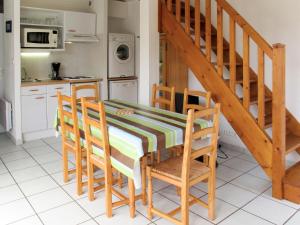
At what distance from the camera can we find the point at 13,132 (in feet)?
15.3

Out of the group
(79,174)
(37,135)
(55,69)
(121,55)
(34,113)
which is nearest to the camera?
(79,174)

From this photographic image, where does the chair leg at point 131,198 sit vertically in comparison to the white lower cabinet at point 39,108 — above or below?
below

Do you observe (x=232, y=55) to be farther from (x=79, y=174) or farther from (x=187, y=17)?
(x=79, y=174)

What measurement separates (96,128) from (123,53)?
137 inches

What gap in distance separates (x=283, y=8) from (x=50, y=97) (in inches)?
144

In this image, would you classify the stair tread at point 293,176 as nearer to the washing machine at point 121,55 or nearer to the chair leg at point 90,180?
the chair leg at point 90,180

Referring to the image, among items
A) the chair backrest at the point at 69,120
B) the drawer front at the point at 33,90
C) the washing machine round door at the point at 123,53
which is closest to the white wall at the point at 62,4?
the washing machine round door at the point at 123,53

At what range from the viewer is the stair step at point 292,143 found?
10.1 feet

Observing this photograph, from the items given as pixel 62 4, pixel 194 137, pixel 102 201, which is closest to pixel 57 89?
pixel 62 4

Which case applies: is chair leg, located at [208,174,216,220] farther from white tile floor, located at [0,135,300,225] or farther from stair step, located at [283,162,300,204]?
stair step, located at [283,162,300,204]

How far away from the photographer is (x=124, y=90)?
231 inches

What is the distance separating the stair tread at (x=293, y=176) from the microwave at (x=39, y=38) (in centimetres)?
407

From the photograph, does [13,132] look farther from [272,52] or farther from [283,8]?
[283,8]

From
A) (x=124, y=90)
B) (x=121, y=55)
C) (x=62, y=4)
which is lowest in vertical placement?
(x=124, y=90)
